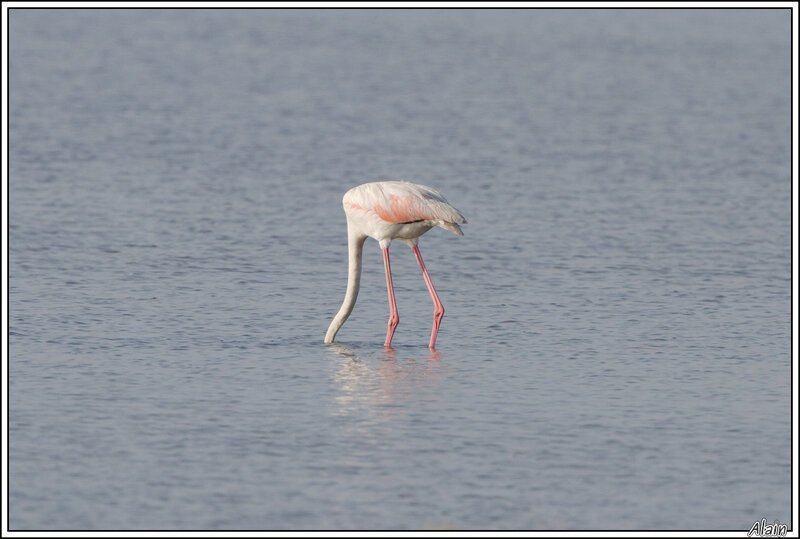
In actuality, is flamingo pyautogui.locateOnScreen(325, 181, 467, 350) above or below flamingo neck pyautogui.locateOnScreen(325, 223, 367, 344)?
above

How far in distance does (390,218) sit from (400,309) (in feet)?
7.21

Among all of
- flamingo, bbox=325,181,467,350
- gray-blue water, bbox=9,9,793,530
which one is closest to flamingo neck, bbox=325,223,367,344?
flamingo, bbox=325,181,467,350

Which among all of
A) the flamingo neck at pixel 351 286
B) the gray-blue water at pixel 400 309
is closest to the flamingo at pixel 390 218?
the flamingo neck at pixel 351 286

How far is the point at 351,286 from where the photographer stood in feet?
45.6

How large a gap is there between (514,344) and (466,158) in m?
11.9

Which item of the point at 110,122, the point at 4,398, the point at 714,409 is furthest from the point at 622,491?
the point at 110,122

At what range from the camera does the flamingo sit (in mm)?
13359

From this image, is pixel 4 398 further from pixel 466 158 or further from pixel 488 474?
pixel 466 158

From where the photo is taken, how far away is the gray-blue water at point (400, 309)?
32.3 ft

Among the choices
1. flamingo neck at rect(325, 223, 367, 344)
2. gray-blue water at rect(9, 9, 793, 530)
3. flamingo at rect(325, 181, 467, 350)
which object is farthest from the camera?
flamingo neck at rect(325, 223, 367, 344)

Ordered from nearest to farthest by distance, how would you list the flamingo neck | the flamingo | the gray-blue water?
the gray-blue water
the flamingo
the flamingo neck

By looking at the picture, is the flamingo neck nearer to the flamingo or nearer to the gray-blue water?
the flamingo

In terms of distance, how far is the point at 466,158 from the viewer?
25.5 metres

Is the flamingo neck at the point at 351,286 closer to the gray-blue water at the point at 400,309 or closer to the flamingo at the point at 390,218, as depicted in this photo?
the flamingo at the point at 390,218
